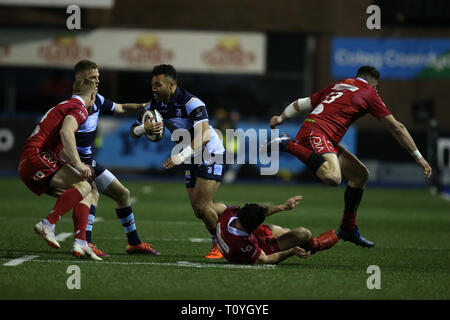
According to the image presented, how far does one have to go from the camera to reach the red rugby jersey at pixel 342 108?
8633 millimetres

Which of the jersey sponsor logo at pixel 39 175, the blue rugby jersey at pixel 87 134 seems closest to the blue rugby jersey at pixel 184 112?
the blue rugby jersey at pixel 87 134

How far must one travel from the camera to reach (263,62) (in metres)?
26.4

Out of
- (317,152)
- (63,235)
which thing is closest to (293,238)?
(317,152)

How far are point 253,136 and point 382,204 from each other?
625 centimetres

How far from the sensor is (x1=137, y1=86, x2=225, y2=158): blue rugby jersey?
27.1 feet

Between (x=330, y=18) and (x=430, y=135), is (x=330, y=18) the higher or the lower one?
the higher one

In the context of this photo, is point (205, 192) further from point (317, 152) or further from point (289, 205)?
point (289, 205)

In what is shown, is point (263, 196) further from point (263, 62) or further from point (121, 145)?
point (263, 62)

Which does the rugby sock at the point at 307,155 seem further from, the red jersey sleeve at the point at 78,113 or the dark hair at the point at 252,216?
the red jersey sleeve at the point at 78,113

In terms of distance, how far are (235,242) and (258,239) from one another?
37cm

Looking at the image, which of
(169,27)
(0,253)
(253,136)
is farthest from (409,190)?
(0,253)

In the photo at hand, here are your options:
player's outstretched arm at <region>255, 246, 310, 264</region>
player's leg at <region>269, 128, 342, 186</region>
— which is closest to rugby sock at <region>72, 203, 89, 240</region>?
player's outstretched arm at <region>255, 246, 310, 264</region>

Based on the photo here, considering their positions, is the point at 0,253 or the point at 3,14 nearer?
the point at 0,253

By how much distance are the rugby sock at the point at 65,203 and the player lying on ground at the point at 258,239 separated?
1389mm
